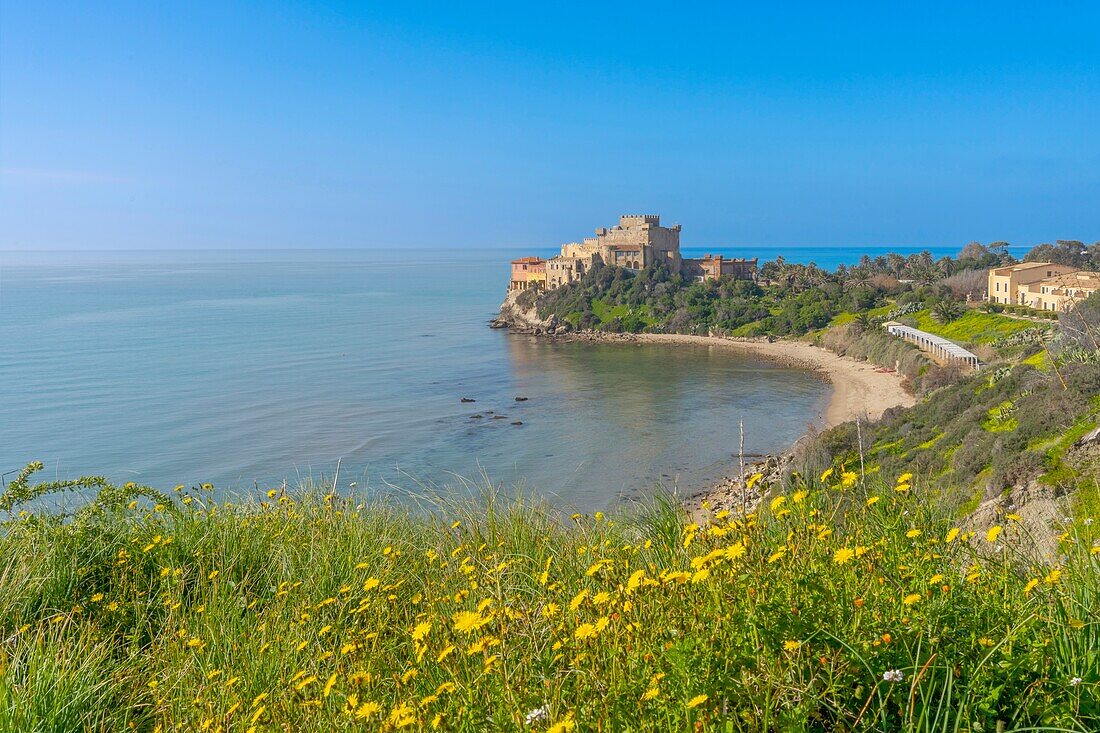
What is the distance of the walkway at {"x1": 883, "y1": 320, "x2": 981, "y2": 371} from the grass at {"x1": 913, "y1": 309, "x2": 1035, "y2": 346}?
101 cm

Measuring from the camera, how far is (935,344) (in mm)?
43656

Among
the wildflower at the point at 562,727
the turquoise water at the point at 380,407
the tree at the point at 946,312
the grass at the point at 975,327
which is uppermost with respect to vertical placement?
the wildflower at the point at 562,727

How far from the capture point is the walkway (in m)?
37.7

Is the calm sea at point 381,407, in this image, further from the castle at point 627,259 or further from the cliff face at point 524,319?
the castle at point 627,259

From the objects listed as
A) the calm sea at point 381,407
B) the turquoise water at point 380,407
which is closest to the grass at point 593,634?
the turquoise water at point 380,407

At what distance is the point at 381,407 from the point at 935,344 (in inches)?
1217

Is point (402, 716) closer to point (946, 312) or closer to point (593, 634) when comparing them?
point (593, 634)

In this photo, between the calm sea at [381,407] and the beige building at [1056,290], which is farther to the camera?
the beige building at [1056,290]

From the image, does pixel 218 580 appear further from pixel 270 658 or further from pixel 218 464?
pixel 218 464

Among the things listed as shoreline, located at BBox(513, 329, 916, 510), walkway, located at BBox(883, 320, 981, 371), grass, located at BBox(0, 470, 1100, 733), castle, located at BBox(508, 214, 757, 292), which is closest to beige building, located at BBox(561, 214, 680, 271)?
castle, located at BBox(508, 214, 757, 292)

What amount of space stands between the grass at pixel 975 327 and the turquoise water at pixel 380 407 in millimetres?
9288

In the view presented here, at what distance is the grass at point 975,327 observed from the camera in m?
42.2

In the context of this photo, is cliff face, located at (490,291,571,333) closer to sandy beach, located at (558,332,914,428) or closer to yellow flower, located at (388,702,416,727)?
sandy beach, located at (558,332,914,428)

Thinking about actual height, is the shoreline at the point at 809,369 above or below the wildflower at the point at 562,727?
below
